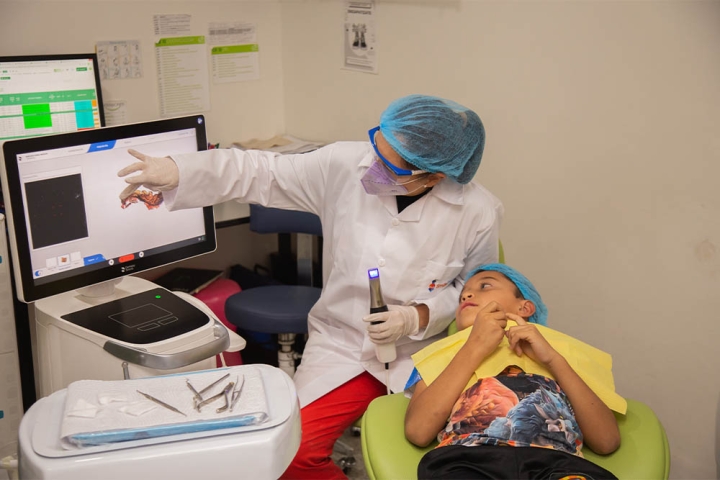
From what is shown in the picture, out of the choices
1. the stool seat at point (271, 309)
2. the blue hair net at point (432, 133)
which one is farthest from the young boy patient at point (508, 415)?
the stool seat at point (271, 309)

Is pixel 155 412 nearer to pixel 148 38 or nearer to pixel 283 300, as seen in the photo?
pixel 283 300

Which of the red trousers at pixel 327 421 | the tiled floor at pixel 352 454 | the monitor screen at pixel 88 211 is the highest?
the monitor screen at pixel 88 211

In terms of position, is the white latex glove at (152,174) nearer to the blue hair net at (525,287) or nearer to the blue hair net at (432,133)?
the blue hair net at (432,133)

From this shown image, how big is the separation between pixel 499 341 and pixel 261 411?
1.83ft

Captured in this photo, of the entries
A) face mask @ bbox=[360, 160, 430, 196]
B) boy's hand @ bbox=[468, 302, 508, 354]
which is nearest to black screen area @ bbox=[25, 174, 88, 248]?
face mask @ bbox=[360, 160, 430, 196]

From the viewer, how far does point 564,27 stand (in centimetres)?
215

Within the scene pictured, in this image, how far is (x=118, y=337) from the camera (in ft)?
5.22

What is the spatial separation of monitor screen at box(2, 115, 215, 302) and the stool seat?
0.54 m

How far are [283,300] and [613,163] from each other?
1150 mm

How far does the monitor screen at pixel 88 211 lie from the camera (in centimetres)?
155

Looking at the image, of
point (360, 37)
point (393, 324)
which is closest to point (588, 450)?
point (393, 324)

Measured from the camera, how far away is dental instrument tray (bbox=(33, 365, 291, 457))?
45.7 inches

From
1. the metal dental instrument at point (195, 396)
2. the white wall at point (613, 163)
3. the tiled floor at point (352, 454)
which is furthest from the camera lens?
the tiled floor at point (352, 454)

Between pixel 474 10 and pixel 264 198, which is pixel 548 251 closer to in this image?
pixel 474 10
